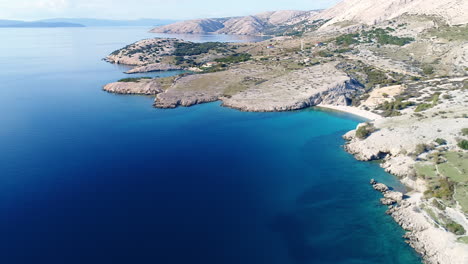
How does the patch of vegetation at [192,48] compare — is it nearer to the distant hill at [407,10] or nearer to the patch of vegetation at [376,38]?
the patch of vegetation at [376,38]

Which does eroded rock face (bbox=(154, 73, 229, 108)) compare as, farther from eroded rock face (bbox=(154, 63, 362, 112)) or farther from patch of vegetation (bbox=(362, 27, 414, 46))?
patch of vegetation (bbox=(362, 27, 414, 46))

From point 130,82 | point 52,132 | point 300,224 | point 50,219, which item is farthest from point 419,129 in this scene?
point 130,82

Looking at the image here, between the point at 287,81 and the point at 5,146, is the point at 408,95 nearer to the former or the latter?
the point at 287,81

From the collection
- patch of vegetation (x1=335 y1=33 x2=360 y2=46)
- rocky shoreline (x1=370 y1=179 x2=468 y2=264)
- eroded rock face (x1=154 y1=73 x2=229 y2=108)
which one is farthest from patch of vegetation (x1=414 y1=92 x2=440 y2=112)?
patch of vegetation (x1=335 y1=33 x2=360 y2=46)

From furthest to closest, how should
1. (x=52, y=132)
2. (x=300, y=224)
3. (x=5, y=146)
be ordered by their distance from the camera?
(x=52, y=132) < (x=5, y=146) < (x=300, y=224)

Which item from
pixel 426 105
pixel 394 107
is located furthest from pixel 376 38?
pixel 426 105

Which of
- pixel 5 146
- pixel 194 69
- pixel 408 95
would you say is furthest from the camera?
pixel 194 69

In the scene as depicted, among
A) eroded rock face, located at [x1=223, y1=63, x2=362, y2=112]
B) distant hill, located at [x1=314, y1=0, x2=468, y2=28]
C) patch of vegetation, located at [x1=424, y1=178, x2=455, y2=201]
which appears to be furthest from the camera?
distant hill, located at [x1=314, y1=0, x2=468, y2=28]

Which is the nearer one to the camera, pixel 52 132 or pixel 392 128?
pixel 392 128
